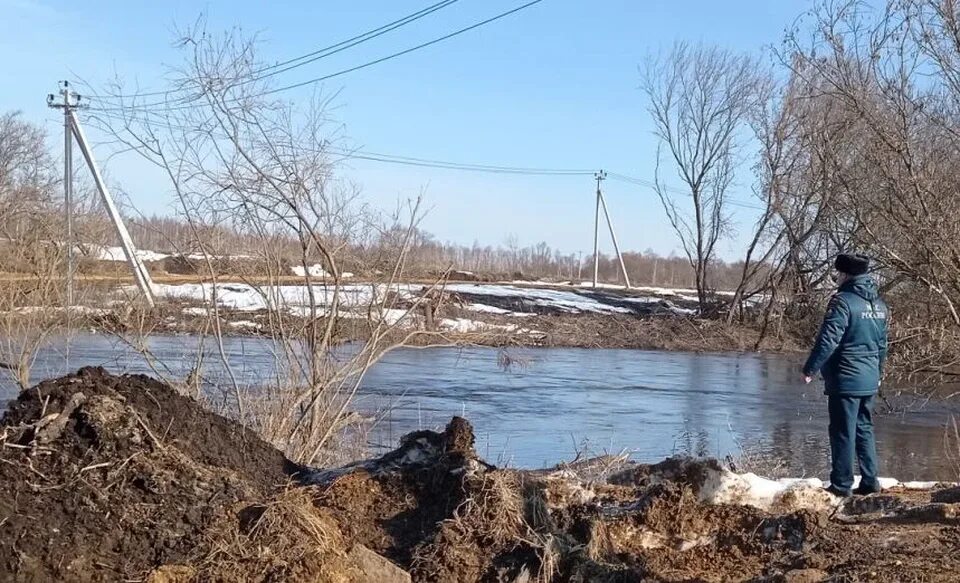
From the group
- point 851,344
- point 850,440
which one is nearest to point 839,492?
point 850,440

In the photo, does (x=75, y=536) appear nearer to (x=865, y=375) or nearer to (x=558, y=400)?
(x=865, y=375)

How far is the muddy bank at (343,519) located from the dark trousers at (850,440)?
0.71m

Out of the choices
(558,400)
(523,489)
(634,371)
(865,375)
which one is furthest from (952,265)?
(634,371)

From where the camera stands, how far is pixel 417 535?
17.9ft

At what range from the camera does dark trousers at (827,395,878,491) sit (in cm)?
716

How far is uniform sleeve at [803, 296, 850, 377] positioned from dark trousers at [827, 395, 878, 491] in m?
0.37

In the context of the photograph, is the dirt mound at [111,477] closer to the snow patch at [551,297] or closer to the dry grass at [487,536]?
the dry grass at [487,536]

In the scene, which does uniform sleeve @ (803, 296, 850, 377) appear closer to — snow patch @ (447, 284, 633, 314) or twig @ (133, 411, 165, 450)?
twig @ (133, 411, 165, 450)

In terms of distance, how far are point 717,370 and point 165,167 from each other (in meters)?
19.2

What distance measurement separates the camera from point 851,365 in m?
7.30

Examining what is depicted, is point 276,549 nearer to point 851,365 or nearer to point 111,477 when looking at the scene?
point 111,477

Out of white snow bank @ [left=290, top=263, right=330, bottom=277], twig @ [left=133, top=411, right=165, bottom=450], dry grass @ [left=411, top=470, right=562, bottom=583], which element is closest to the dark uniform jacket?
dry grass @ [left=411, top=470, right=562, bottom=583]

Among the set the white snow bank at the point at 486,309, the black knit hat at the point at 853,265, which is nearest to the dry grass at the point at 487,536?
the black knit hat at the point at 853,265

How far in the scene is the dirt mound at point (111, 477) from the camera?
15.1 feet
